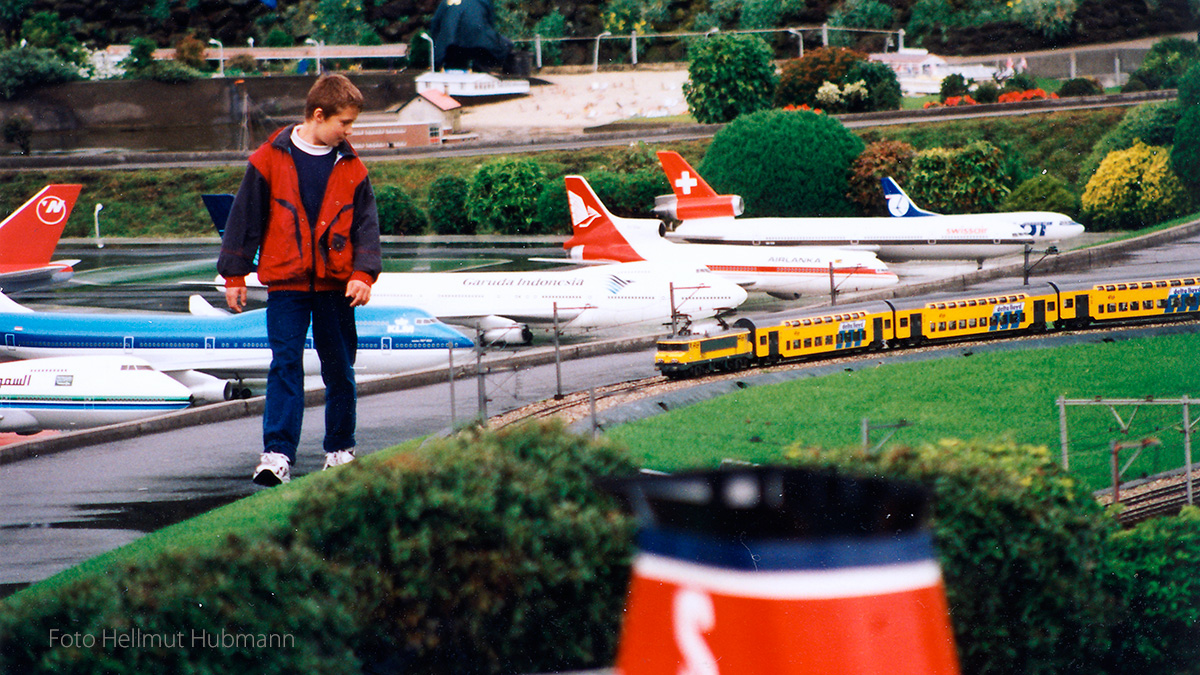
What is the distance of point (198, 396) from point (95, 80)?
601 inches

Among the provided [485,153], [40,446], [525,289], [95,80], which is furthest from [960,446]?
[485,153]

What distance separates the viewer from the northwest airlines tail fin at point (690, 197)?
4781cm

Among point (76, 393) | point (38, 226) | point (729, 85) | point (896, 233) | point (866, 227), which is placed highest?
point (729, 85)

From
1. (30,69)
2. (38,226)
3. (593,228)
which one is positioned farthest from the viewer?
(593,228)

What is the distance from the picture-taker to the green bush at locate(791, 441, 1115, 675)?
6297 mm

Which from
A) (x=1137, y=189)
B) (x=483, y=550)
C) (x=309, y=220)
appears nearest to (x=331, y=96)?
(x=309, y=220)

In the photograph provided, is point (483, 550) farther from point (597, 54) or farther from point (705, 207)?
point (705, 207)

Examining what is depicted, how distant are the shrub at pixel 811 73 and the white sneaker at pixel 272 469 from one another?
65.4ft

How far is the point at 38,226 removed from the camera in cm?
1666

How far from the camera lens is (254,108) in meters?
13.5

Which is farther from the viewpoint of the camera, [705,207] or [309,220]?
[705,207]

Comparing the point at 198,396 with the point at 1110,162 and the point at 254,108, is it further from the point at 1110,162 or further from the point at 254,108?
the point at 1110,162

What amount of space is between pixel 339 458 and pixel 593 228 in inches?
1781

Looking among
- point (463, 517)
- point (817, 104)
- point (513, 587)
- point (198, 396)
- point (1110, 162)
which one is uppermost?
point (817, 104)
